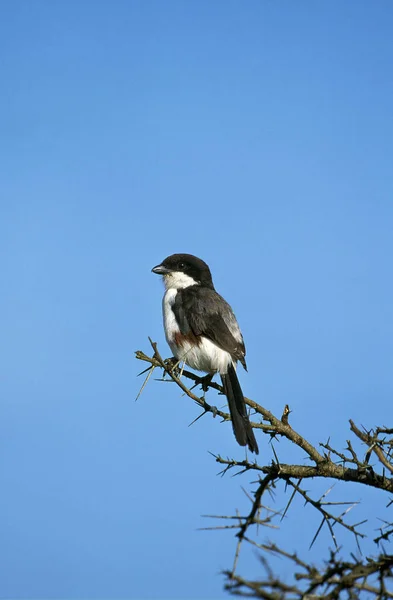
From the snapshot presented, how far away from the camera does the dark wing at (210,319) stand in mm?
6992

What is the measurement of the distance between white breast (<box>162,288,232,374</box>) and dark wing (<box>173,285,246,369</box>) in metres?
0.06

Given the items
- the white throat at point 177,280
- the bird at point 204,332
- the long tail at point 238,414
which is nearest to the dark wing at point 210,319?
the bird at point 204,332

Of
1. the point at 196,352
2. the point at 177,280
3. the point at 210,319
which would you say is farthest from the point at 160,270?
the point at 196,352

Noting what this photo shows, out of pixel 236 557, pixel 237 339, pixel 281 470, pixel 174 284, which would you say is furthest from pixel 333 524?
pixel 174 284

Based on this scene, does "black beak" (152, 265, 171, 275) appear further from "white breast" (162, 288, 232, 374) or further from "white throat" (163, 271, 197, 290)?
"white breast" (162, 288, 232, 374)

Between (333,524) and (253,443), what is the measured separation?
1.59 m

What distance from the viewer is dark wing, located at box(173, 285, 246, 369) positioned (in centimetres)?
699

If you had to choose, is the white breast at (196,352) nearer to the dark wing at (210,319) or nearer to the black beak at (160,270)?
the dark wing at (210,319)

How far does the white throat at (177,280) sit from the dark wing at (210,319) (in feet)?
1.54

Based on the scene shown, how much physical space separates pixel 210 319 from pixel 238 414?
170 centimetres

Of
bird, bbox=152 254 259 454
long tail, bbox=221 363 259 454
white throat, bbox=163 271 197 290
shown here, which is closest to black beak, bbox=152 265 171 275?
white throat, bbox=163 271 197 290

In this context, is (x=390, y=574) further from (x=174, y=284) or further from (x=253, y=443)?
(x=174, y=284)

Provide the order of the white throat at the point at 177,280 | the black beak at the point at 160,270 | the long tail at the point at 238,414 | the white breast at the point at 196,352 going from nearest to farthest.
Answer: the long tail at the point at 238,414 → the white breast at the point at 196,352 → the white throat at the point at 177,280 → the black beak at the point at 160,270

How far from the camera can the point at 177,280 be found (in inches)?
321
